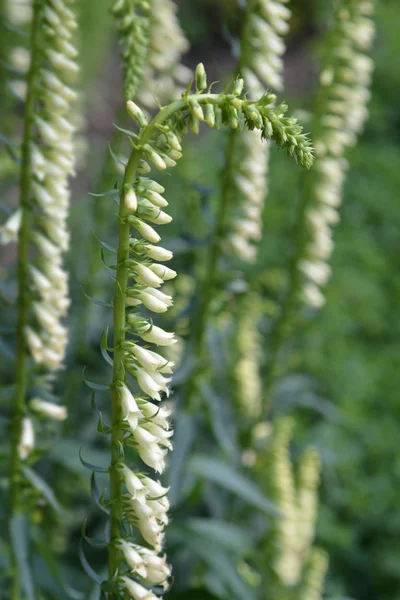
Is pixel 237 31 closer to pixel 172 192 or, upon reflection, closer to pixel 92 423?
pixel 92 423

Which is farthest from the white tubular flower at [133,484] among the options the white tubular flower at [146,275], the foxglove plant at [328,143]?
the foxglove plant at [328,143]

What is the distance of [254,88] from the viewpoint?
3189mm

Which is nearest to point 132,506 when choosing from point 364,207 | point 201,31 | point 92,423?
point 92,423

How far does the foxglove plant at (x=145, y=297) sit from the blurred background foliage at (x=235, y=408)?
810mm

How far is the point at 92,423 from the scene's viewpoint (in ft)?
14.3

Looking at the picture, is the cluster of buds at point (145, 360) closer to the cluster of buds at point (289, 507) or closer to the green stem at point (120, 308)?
the green stem at point (120, 308)

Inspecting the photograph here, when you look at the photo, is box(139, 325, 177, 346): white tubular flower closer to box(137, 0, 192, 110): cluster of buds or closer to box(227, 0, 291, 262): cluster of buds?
box(227, 0, 291, 262): cluster of buds

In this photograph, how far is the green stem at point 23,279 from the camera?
2.55 meters

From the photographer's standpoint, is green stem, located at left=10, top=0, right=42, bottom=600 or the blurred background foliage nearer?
green stem, located at left=10, top=0, right=42, bottom=600

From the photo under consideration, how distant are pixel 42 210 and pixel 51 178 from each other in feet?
0.49

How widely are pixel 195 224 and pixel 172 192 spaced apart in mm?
2146

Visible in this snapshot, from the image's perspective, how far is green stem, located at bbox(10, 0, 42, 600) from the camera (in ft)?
8.38

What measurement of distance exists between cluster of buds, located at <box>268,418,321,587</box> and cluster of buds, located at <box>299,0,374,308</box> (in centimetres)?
91

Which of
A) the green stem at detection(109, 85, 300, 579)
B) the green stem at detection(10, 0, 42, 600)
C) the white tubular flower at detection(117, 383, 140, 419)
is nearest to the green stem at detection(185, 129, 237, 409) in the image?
the green stem at detection(10, 0, 42, 600)
